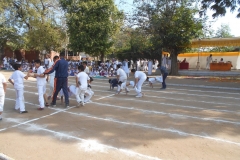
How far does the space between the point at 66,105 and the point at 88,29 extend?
16.6 metres

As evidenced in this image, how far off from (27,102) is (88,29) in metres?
15.8

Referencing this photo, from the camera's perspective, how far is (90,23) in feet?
74.2

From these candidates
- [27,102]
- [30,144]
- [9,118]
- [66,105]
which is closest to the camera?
[30,144]

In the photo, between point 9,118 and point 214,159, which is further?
point 9,118

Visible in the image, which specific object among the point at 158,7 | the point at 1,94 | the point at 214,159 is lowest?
the point at 214,159

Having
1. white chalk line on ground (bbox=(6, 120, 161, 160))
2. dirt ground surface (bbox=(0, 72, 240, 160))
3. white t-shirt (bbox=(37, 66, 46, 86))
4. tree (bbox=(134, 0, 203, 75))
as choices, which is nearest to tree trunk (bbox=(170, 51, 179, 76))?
tree (bbox=(134, 0, 203, 75))

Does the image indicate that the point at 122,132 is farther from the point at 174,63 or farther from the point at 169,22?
the point at 174,63

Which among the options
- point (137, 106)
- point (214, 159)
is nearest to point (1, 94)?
point (137, 106)

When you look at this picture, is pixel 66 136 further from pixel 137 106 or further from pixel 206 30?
pixel 206 30

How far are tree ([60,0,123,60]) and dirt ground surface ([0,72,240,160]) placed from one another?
52.5 ft

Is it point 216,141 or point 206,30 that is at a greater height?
point 206,30

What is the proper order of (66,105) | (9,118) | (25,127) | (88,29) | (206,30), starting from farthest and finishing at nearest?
(88,29) < (206,30) < (66,105) < (9,118) < (25,127)

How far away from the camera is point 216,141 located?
4637 millimetres

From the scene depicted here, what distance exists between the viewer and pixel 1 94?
563 centimetres
